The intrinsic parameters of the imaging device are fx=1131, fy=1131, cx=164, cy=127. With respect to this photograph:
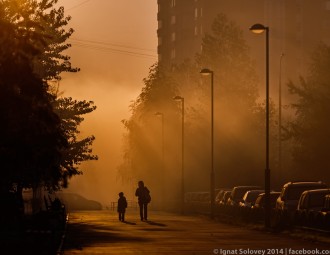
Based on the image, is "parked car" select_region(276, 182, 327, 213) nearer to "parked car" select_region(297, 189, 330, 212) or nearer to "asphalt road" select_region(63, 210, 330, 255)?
"asphalt road" select_region(63, 210, 330, 255)

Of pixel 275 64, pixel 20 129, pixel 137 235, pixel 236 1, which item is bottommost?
pixel 137 235

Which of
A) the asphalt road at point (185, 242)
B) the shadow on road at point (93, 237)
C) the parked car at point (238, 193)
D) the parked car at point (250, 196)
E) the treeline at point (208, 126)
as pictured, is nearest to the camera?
the asphalt road at point (185, 242)

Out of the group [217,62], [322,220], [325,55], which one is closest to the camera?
[322,220]

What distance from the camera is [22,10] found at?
22000mm

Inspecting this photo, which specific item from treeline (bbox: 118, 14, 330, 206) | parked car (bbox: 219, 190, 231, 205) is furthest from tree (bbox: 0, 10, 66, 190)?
treeline (bbox: 118, 14, 330, 206)

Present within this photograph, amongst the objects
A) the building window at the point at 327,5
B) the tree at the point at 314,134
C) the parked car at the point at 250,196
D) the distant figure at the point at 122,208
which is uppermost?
the building window at the point at 327,5

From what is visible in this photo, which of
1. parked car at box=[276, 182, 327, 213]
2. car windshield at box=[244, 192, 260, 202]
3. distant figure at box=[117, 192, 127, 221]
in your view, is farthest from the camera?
car windshield at box=[244, 192, 260, 202]

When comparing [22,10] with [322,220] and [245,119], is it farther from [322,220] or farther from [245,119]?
[245,119]

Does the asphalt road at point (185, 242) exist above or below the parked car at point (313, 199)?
below

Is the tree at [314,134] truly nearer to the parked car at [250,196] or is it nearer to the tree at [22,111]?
A: the parked car at [250,196]

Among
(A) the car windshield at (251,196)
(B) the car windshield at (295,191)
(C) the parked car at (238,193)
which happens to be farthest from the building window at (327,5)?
(B) the car windshield at (295,191)

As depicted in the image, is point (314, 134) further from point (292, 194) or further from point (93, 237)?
point (93, 237)

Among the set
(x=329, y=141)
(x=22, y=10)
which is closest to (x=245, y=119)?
(x=329, y=141)

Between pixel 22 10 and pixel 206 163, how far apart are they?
70.5m
